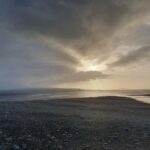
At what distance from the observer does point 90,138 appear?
46.0 feet

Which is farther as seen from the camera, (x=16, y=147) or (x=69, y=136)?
(x=69, y=136)

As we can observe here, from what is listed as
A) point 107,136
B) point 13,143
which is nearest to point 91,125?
point 107,136

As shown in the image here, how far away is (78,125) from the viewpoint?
1702cm

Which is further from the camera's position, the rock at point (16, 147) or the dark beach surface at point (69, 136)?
the dark beach surface at point (69, 136)

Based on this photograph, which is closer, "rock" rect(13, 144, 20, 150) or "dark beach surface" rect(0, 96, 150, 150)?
"rock" rect(13, 144, 20, 150)

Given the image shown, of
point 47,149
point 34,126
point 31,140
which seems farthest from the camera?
point 34,126

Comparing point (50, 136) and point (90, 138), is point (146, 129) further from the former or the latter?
point (50, 136)

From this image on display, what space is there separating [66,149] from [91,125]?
579 cm

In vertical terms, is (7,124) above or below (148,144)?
above

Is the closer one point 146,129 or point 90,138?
point 90,138

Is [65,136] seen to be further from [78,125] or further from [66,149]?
[78,125]

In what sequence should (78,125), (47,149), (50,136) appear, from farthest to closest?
(78,125) → (50,136) → (47,149)

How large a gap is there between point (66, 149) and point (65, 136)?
6.76ft

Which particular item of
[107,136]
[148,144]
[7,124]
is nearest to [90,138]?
[107,136]
